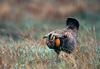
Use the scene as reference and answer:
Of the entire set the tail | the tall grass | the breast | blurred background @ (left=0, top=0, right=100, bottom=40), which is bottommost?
the tall grass

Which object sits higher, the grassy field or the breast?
the breast

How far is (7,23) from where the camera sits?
20.6m

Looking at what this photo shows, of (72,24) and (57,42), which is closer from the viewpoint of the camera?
(57,42)

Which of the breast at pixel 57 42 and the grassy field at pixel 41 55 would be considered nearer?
the grassy field at pixel 41 55

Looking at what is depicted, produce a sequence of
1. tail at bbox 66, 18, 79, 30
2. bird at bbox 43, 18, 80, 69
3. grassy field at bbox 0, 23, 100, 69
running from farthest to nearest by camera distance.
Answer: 1. tail at bbox 66, 18, 79, 30
2. bird at bbox 43, 18, 80, 69
3. grassy field at bbox 0, 23, 100, 69

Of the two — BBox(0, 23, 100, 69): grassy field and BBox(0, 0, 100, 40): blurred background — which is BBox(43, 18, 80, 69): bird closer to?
BBox(0, 23, 100, 69): grassy field

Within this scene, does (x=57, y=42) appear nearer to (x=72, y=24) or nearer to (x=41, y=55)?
(x=41, y=55)

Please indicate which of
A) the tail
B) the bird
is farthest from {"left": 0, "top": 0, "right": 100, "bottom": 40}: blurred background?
the bird

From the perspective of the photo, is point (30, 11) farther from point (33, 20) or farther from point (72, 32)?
point (72, 32)

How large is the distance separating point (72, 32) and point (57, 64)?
85cm

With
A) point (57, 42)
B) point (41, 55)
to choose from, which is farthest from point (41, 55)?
point (57, 42)

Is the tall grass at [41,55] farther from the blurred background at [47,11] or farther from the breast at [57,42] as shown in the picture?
the blurred background at [47,11]

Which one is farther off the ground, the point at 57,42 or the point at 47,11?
the point at 47,11

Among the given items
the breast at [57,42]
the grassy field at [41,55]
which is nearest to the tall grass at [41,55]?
the grassy field at [41,55]
